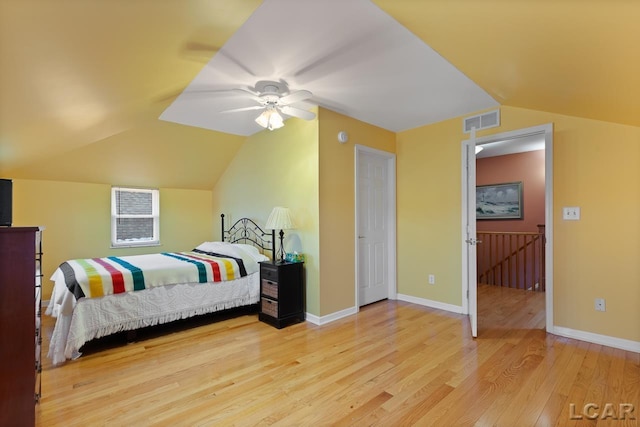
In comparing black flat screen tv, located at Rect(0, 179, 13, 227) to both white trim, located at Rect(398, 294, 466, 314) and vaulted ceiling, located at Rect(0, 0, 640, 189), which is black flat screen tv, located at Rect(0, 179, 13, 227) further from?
white trim, located at Rect(398, 294, 466, 314)

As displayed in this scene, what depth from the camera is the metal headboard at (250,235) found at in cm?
420

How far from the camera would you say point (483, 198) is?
6473 mm

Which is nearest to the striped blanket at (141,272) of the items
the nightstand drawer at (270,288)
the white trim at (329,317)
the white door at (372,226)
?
the nightstand drawer at (270,288)

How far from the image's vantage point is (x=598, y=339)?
2869 mm

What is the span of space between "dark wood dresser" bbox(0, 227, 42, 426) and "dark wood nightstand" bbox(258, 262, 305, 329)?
2073 mm

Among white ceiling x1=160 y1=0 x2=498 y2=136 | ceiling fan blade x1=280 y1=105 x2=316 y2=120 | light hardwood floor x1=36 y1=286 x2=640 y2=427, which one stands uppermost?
white ceiling x1=160 y1=0 x2=498 y2=136

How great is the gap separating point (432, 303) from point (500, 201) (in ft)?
11.2

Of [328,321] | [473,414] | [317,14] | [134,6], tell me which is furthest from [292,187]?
[473,414]

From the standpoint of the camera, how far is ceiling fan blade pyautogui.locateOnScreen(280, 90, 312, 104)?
2.61 m

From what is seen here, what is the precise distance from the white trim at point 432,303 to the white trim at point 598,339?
987 mm

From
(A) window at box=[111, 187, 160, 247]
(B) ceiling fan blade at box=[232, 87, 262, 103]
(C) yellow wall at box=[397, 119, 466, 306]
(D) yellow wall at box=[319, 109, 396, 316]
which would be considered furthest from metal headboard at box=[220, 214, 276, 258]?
(C) yellow wall at box=[397, 119, 466, 306]

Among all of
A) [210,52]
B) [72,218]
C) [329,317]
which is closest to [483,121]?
[329,317]

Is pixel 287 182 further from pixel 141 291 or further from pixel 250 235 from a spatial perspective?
pixel 141 291

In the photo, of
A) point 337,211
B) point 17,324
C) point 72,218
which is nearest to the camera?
point 17,324
